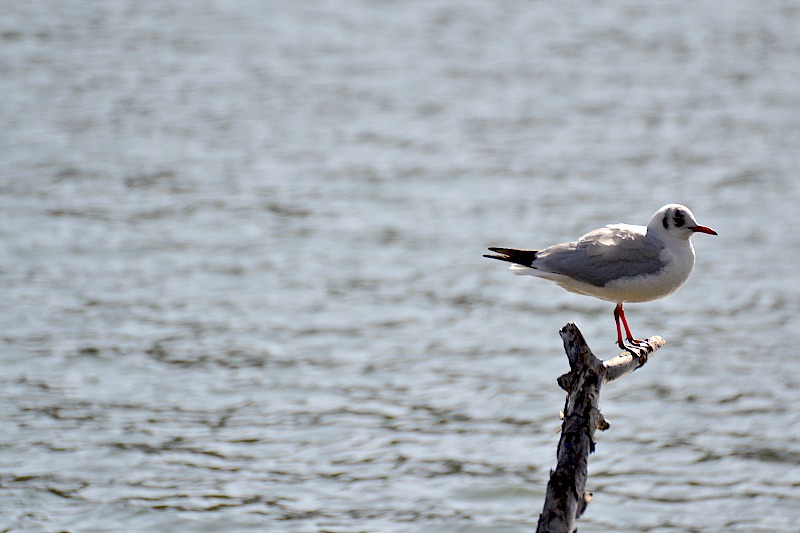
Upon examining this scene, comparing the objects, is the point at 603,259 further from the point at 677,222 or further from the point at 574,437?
the point at 574,437

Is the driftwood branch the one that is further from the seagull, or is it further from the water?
the water

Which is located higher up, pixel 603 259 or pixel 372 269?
pixel 372 269

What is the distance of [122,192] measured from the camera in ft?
63.4

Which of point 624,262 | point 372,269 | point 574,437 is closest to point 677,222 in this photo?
point 624,262

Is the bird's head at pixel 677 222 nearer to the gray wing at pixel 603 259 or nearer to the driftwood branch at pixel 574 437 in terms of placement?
the gray wing at pixel 603 259

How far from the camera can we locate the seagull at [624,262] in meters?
7.47

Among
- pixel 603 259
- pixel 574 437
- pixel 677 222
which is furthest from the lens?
pixel 677 222

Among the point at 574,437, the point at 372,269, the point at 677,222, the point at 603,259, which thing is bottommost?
the point at 574,437

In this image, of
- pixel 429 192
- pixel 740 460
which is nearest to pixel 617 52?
pixel 429 192

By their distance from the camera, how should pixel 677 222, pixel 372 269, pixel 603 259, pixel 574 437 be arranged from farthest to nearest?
pixel 372 269
pixel 677 222
pixel 603 259
pixel 574 437

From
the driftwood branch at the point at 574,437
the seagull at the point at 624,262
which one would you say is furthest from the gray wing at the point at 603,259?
the driftwood branch at the point at 574,437

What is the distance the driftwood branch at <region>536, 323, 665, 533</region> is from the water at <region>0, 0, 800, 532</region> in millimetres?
4805

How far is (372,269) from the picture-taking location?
1688 cm

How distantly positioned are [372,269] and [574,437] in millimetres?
10740
